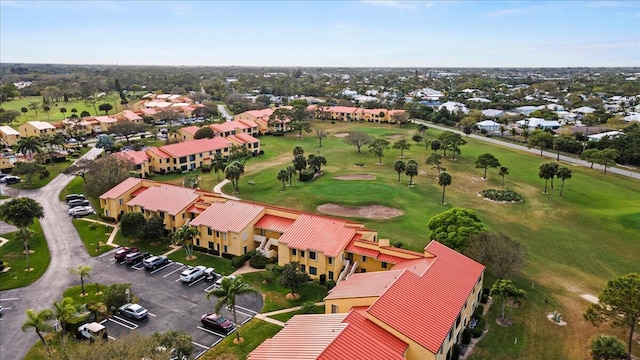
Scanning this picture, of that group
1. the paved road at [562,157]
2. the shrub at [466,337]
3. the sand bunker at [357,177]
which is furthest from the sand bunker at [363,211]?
the paved road at [562,157]

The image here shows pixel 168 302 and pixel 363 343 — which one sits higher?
pixel 363 343

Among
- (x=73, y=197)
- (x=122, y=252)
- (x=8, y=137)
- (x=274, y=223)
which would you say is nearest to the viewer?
(x=122, y=252)

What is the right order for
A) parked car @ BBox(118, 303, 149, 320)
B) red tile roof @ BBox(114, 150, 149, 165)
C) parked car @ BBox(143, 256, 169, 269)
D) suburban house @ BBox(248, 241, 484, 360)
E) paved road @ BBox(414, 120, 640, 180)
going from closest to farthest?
suburban house @ BBox(248, 241, 484, 360) → parked car @ BBox(118, 303, 149, 320) → parked car @ BBox(143, 256, 169, 269) → red tile roof @ BBox(114, 150, 149, 165) → paved road @ BBox(414, 120, 640, 180)

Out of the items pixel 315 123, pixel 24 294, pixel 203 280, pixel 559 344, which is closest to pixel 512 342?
pixel 559 344

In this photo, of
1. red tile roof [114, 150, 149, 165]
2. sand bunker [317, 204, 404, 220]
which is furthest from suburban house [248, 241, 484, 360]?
red tile roof [114, 150, 149, 165]

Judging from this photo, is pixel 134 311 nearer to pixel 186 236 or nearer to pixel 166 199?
pixel 186 236

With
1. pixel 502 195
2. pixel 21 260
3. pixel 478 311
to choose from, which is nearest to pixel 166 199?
pixel 21 260

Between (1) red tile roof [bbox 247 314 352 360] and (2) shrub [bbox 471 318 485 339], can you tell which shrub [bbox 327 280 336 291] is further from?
(2) shrub [bbox 471 318 485 339]
